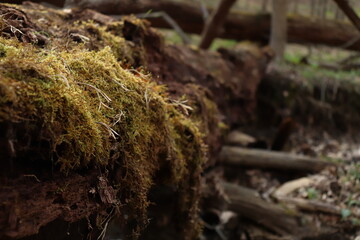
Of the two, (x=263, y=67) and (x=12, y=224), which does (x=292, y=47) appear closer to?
(x=263, y=67)

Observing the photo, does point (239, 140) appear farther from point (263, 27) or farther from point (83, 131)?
point (83, 131)

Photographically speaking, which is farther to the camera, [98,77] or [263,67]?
[263,67]

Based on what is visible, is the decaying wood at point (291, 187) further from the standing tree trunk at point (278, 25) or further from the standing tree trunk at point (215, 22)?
the standing tree trunk at point (278, 25)

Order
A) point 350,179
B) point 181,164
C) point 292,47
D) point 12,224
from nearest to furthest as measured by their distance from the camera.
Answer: point 12,224 → point 181,164 → point 350,179 → point 292,47

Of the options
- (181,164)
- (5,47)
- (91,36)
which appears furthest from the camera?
(91,36)

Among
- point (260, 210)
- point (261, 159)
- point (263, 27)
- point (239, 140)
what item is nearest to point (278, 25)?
point (263, 27)

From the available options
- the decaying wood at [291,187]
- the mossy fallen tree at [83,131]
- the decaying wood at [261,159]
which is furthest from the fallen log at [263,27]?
the mossy fallen tree at [83,131]

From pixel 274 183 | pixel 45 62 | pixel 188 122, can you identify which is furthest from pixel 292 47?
pixel 45 62

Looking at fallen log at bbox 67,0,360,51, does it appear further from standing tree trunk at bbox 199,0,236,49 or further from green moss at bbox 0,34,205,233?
green moss at bbox 0,34,205,233
